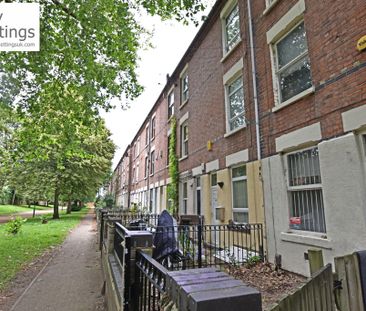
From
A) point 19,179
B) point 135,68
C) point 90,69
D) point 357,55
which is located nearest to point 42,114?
point 90,69

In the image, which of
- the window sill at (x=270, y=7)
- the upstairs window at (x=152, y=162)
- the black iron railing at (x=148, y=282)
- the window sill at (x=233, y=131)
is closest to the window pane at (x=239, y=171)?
the window sill at (x=233, y=131)

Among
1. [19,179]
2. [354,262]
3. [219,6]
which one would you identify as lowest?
[354,262]

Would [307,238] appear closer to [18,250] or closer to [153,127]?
[18,250]

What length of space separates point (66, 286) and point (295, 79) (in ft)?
24.7

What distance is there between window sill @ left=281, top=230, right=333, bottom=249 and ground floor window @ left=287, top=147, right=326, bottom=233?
124mm

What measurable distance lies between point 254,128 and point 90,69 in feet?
17.1

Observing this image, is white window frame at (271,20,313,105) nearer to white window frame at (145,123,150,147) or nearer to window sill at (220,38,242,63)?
window sill at (220,38,242,63)

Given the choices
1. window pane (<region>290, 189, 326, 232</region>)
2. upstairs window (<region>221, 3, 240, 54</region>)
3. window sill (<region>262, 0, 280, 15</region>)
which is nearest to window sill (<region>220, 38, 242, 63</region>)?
upstairs window (<region>221, 3, 240, 54</region>)

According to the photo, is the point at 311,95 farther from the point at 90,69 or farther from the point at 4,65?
the point at 4,65

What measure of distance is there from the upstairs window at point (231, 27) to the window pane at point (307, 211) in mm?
5923

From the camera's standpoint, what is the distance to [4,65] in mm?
7746

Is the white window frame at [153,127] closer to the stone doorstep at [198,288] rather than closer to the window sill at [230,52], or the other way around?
the window sill at [230,52]

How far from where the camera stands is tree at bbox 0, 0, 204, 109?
7.29 m

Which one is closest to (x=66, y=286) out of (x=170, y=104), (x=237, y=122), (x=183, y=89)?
(x=237, y=122)
